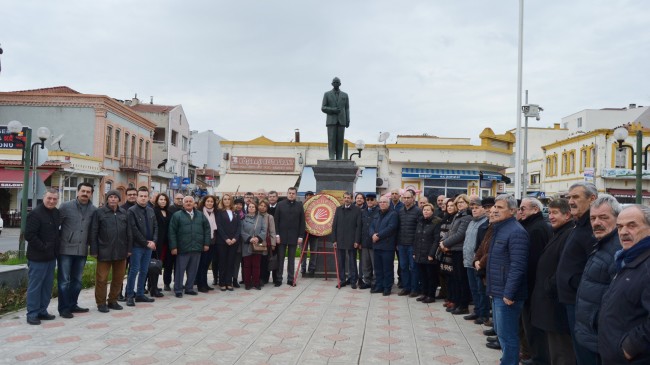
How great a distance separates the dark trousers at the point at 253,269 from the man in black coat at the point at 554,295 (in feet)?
21.2

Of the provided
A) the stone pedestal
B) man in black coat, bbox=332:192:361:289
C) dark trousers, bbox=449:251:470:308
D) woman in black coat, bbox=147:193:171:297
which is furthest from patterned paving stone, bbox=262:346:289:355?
the stone pedestal

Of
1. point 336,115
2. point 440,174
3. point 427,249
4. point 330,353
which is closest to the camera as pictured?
point 330,353

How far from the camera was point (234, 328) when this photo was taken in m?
7.13

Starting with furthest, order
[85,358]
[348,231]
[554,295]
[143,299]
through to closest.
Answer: [348,231]
[143,299]
[85,358]
[554,295]

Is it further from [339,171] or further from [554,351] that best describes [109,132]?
[554,351]

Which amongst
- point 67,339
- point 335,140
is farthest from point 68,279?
point 335,140

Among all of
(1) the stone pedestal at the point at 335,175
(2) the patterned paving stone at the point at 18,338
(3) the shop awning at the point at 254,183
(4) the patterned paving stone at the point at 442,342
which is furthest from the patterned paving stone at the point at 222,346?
(3) the shop awning at the point at 254,183

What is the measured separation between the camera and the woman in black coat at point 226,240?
10.3m

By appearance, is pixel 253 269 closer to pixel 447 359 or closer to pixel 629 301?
pixel 447 359

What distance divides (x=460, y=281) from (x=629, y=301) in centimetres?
544

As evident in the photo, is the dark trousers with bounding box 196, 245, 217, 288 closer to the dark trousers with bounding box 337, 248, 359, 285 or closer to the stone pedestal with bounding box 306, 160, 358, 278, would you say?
the dark trousers with bounding box 337, 248, 359, 285

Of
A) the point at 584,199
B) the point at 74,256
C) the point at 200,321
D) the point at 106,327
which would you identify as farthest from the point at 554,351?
the point at 74,256

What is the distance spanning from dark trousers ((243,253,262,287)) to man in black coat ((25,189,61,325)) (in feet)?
12.6

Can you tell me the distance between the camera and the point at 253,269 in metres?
10.6
